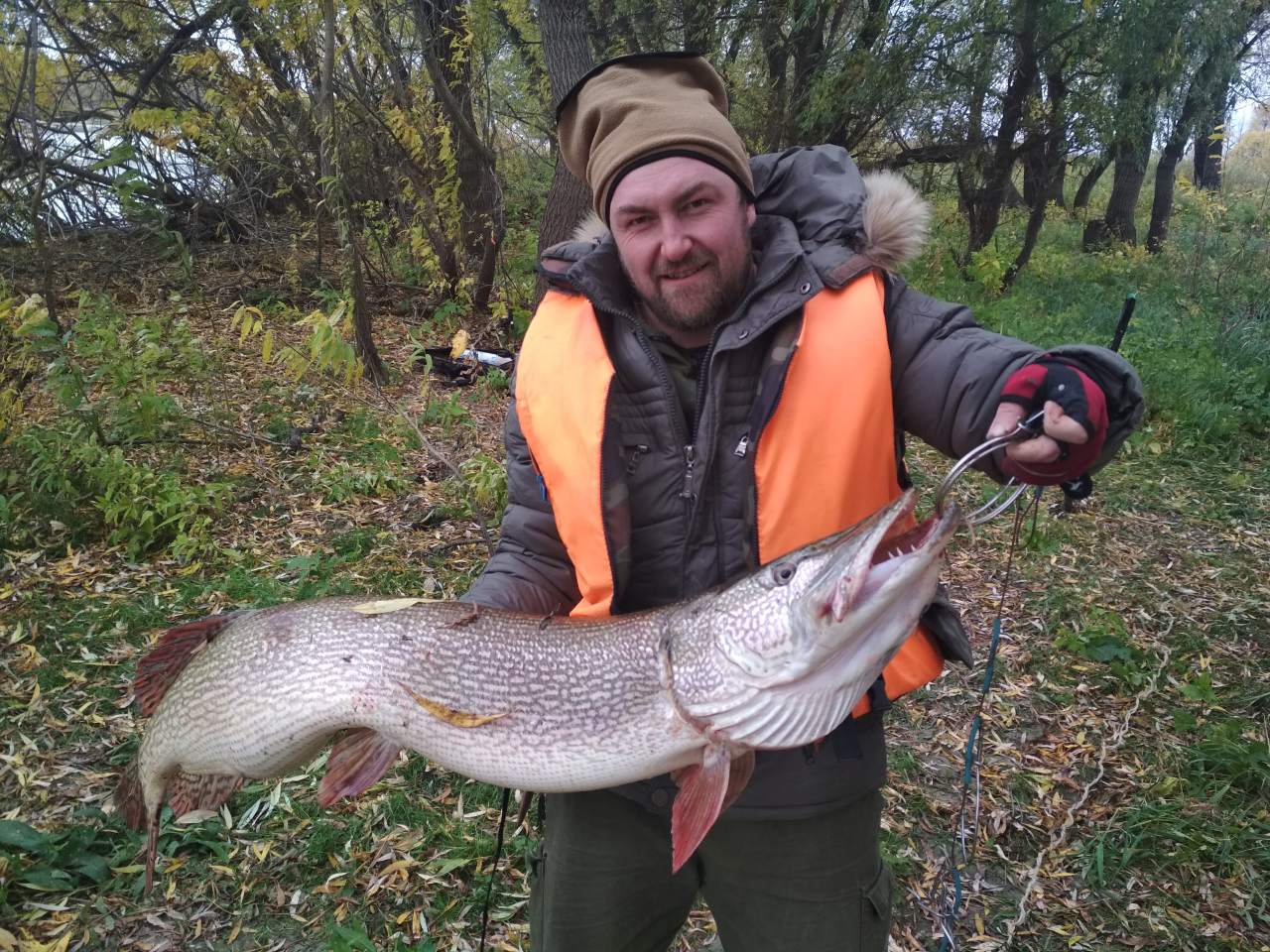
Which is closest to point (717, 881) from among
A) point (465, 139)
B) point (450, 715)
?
point (450, 715)

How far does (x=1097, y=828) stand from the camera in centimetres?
291

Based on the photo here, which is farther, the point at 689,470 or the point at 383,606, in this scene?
the point at 383,606

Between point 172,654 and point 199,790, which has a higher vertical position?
point 172,654

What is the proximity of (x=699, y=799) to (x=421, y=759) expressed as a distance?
197cm

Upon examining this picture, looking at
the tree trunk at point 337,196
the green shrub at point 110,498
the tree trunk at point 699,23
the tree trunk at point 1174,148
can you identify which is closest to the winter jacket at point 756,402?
the green shrub at point 110,498

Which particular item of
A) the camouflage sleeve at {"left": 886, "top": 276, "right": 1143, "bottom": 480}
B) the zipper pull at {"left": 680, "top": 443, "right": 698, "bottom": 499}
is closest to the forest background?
the zipper pull at {"left": 680, "top": 443, "right": 698, "bottom": 499}

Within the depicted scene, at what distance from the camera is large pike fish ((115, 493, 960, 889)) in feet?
4.69

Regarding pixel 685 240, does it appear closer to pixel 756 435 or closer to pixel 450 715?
pixel 756 435

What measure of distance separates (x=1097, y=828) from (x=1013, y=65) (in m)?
9.32

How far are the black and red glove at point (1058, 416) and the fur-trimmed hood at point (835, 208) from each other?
0.47 m

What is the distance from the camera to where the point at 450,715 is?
1749mm

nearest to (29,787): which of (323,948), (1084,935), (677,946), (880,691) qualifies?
(323,948)

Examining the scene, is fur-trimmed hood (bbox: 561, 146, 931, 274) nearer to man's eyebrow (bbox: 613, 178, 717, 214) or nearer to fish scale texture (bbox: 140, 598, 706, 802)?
man's eyebrow (bbox: 613, 178, 717, 214)

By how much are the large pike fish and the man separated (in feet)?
0.62
